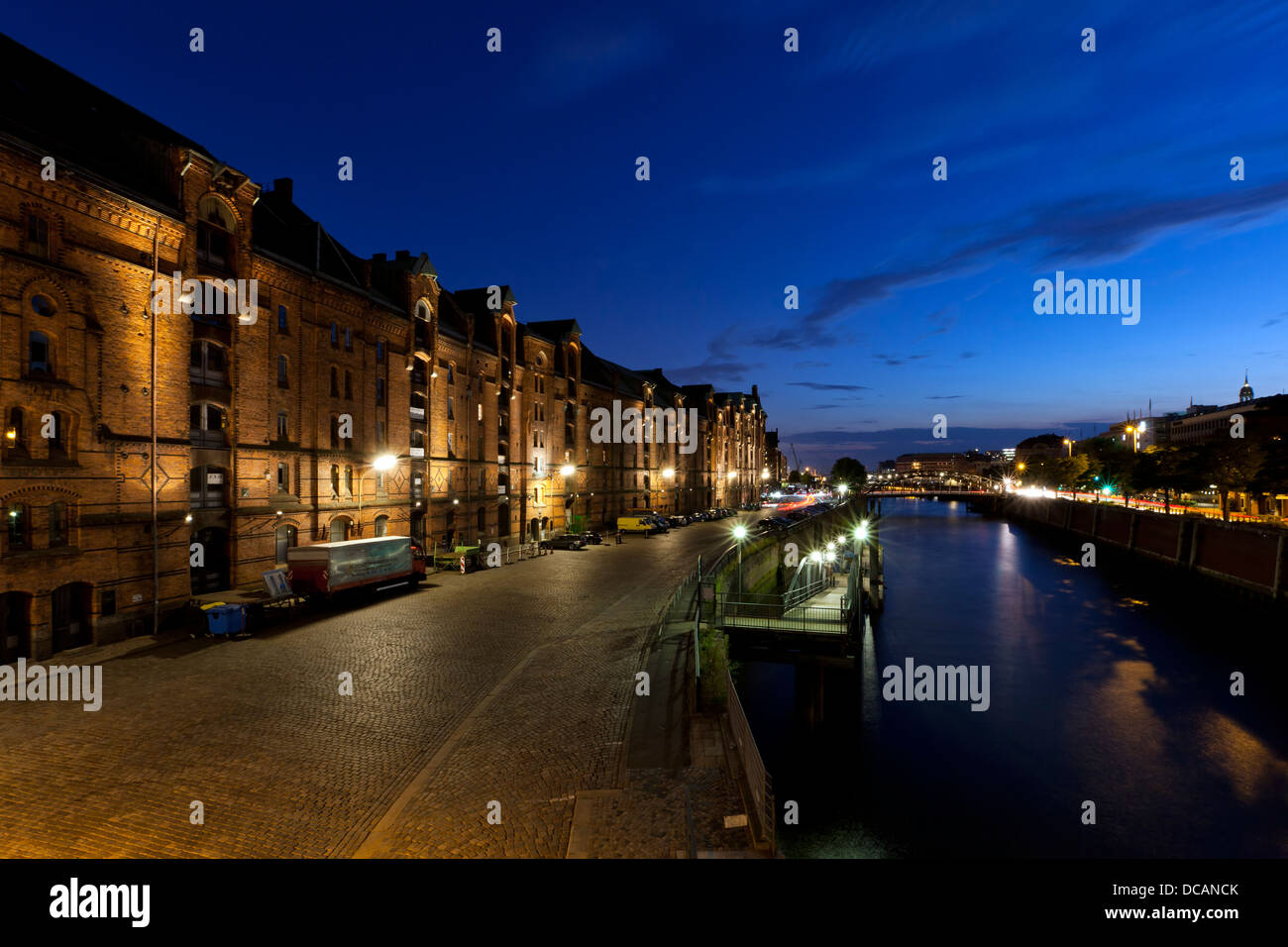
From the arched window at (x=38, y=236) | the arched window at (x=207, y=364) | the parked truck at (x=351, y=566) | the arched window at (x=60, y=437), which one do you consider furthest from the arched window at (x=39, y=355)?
the parked truck at (x=351, y=566)

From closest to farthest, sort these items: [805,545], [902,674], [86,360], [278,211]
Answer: [86,360] < [902,674] < [278,211] < [805,545]

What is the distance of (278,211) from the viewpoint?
108 feet

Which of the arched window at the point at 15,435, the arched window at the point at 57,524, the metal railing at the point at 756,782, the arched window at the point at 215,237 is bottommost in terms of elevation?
the metal railing at the point at 756,782

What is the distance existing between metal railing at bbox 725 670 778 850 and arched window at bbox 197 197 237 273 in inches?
1043

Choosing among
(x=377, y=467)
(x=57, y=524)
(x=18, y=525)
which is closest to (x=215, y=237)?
(x=57, y=524)

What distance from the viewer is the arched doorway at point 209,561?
24312 millimetres

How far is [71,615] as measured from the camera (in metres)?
19.9

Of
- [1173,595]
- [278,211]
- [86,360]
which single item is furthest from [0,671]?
[1173,595]

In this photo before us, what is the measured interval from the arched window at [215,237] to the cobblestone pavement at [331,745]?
1524cm

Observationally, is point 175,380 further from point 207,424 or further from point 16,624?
point 16,624

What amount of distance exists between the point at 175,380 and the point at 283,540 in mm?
8652

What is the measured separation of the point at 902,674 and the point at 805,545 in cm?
2152

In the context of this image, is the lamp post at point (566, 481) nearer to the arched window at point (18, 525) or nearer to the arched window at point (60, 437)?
the arched window at point (60, 437)

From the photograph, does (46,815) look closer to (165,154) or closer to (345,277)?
(165,154)
